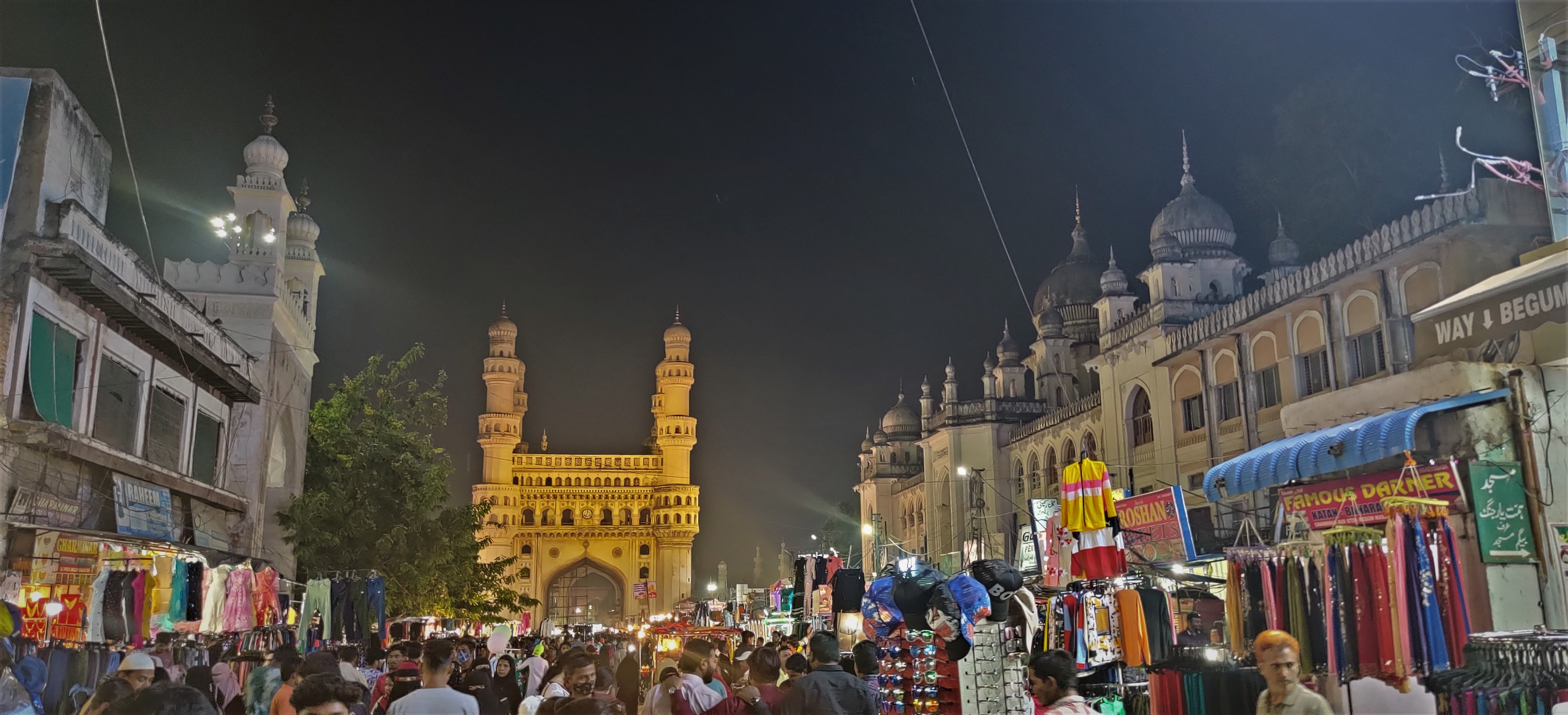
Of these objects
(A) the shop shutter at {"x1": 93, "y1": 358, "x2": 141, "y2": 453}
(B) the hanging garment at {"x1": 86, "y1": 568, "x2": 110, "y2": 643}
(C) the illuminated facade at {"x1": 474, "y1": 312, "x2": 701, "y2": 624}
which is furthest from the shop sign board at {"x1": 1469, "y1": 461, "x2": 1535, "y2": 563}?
(C) the illuminated facade at {"x1": 474, "y1": 312, "x2": 701, "y2": 624}

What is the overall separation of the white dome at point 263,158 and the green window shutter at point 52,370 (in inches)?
448

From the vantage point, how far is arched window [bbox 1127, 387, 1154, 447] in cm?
2334

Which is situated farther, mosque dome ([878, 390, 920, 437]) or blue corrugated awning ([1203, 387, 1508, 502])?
mosque dome ([878, 390, 920, 437])

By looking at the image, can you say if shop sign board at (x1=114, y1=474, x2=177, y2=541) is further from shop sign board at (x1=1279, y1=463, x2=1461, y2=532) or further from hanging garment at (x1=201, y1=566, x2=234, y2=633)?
shop sign board at (x1=1279, y1=463, x2=1461, y2=532)

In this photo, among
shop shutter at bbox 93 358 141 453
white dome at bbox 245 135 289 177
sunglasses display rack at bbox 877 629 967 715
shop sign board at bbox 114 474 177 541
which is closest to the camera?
sunglasses display rack at bbox 877 629 967 715

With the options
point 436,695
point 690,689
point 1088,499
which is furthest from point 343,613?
point 436,695

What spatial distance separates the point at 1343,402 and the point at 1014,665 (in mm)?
7722

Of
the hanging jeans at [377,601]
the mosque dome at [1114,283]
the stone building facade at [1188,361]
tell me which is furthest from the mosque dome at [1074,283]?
the hanging jeans at [377,601]

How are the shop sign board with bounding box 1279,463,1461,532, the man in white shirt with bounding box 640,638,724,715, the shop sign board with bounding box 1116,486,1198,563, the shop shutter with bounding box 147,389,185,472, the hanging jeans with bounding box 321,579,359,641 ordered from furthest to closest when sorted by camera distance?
the hanging jeans with bounding box 321,579,359,641 → the shop shutter with bounding box 147,389,185,472 → the shop sign board with bounding box 1116,486,1198,563 → the shop sign board with bounding box 1279,463,1461,532 → the man in white shirt with bounding box 640,638,724,715

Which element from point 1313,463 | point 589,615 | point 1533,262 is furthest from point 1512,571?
point 589,615

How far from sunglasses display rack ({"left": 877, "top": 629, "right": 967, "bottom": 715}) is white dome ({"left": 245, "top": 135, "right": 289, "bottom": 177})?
1916cm

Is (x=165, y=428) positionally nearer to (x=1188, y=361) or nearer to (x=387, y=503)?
(x=387, y=503)

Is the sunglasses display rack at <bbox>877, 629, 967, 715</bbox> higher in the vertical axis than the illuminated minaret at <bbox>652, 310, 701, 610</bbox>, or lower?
lower

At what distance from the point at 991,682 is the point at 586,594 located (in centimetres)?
6800
